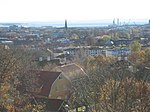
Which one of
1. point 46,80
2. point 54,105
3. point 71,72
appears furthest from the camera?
point 71,72

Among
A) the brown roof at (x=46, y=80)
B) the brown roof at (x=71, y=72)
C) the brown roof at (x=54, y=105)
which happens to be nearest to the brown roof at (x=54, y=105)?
the brown roof at (x=54, y=105)

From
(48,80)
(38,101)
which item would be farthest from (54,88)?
(38,101)

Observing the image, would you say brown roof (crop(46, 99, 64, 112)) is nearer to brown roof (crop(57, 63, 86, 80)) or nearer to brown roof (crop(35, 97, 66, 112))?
brown roof (crop(35, 97, 66, 112))

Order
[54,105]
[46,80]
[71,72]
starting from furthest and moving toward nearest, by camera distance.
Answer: [71,72] → [46,80] → [54,105]

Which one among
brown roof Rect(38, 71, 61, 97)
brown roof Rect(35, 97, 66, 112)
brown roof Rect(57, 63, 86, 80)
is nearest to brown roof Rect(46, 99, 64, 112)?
brown roof Rect(35, 97, 66, 112)

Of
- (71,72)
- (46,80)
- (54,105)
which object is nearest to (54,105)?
(54,105)

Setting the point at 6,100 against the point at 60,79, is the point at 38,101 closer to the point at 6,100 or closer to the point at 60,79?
the point at 6,100

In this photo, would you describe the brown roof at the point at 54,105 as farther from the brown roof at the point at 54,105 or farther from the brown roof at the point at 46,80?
the brown roof at the point at 46,80

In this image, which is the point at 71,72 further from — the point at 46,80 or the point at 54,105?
the point at 54,105
